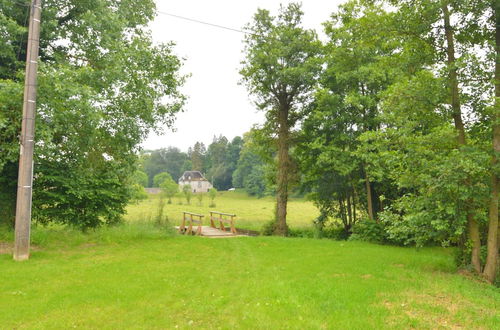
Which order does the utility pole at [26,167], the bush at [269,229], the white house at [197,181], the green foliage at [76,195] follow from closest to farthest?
the utility pole at [26,167] < the green foliage at [76,195] < the bush at [269,229] < the white house at [197,181]

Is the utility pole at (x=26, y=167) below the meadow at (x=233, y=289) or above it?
above

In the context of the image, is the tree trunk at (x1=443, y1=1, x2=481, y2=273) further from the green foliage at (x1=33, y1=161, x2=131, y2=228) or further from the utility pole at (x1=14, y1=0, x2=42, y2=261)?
the green foliage at (x1=33, y1=161, x2=131, y2=228)

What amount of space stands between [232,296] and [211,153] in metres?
Result: 87.6

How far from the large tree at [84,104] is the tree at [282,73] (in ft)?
14.0

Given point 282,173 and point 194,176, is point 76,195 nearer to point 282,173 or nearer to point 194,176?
point 282,173

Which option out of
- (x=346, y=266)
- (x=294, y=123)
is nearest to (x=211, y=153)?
(x=294, y=123)

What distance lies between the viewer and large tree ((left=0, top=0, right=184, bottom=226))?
10.2 m

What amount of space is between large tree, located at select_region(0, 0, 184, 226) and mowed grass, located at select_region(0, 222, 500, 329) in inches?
80.4

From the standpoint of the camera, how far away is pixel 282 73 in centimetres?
1571

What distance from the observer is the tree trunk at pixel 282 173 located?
17.1 metres

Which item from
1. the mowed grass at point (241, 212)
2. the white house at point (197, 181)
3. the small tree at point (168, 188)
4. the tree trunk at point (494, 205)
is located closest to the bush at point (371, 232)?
the mowed grass at point (241, 212)

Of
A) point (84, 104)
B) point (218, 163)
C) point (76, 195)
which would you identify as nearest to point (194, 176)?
point (218, 163)

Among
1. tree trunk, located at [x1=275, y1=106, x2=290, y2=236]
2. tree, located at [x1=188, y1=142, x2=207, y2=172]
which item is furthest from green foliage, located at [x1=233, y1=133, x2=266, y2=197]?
tree trunk, located at [x1=275, y1=106, x2=290, y2=236]

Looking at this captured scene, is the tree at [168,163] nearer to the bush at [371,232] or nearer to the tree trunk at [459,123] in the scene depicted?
the bush at [371,232]
